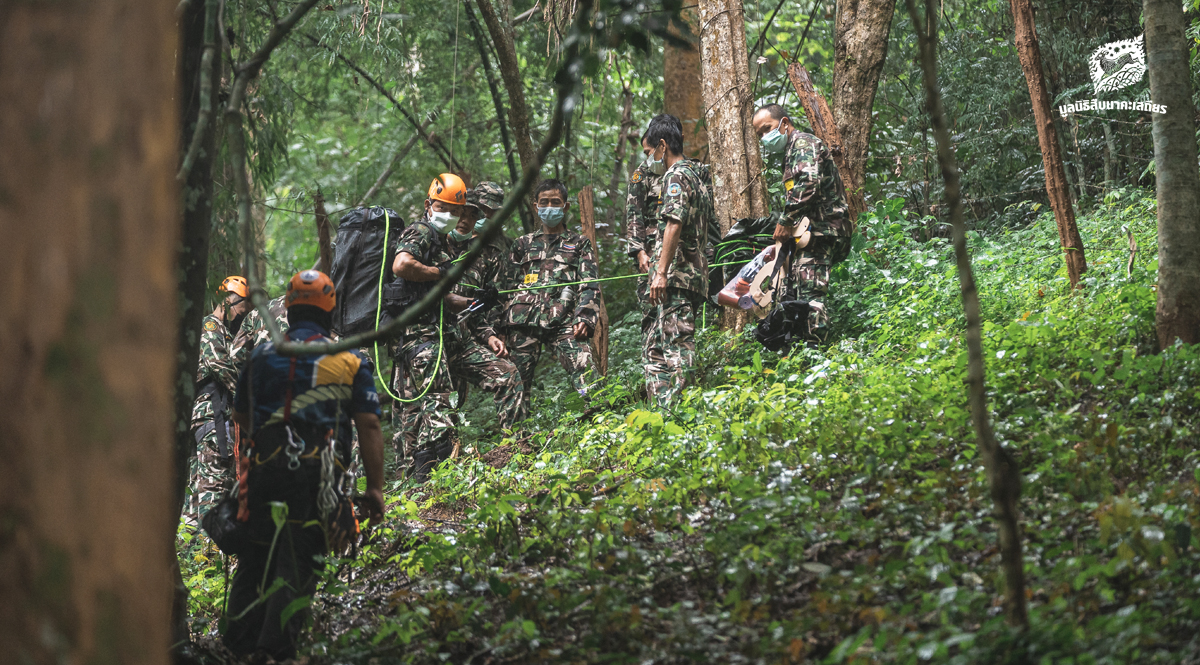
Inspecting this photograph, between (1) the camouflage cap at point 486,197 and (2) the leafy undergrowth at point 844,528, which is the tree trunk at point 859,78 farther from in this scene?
(1) the camouflage cap at point 486,197

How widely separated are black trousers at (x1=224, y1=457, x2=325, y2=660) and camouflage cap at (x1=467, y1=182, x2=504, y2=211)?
4.39m

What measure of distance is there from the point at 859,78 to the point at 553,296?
3817mm

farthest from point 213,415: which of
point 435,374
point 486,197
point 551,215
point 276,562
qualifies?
point 276,562

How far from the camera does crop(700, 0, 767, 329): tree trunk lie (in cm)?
943

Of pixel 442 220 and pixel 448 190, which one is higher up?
pixel 448 190

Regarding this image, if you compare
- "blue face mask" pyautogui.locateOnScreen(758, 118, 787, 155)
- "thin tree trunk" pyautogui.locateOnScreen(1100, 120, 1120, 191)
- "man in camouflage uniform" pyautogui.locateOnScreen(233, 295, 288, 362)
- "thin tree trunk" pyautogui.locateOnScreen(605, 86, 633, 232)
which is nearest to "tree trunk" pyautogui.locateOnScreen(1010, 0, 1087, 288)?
"blue face mask" pyautogui.locateOnScreen(758, 118, 787, 155)

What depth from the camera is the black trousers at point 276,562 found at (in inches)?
169

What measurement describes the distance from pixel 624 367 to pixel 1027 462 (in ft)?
17.4

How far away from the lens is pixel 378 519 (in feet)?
15.5

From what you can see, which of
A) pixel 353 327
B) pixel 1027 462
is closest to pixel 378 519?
pixel 1027 462

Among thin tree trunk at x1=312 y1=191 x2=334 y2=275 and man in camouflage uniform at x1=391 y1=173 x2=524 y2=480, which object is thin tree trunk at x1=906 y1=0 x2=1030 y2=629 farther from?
thin tree trunk at x1=312 y1=191 x2=334 y2=275

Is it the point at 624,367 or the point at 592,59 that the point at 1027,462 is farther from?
the point at 624,367

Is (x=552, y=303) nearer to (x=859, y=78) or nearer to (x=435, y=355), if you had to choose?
(x=435, y=355)

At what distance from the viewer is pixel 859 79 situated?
377 inches
